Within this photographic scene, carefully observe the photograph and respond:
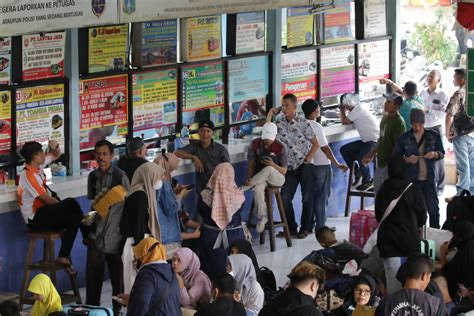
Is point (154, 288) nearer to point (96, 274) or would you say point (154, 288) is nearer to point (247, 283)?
point (247, 283)

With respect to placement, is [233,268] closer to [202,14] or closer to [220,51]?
[202,14]

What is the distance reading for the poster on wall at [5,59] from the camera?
12.5 m

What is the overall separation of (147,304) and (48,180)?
3.51 m

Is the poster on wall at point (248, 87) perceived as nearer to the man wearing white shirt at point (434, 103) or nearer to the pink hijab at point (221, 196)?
the pink hijab at point (221, 196)

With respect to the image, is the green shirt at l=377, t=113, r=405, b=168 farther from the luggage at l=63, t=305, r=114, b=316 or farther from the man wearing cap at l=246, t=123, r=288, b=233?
the luggage at l=63, t=305, r=114, b=316

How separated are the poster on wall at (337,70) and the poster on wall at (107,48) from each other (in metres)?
3.60

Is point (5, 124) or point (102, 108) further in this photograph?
point (102, 108)

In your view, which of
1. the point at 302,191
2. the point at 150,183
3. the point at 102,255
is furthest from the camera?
the point at 302,191

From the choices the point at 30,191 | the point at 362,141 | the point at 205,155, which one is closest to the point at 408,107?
the point at 362,141

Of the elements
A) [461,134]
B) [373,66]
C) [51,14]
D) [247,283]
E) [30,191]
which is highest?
[51,14]

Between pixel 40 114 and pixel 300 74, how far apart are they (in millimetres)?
4333

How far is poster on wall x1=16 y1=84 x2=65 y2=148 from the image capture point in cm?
1267

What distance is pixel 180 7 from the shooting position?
1235 cm

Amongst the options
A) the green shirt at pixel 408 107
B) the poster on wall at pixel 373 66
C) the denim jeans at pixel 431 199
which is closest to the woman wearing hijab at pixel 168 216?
the denim jeans at pixel 431 199
